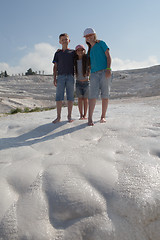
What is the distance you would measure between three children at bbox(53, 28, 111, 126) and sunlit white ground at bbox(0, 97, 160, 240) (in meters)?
1.04

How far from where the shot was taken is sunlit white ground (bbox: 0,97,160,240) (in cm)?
103

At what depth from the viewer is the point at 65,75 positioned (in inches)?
125

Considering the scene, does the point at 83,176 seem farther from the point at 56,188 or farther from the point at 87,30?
the point at 87,30

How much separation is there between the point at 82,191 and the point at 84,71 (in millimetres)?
2450

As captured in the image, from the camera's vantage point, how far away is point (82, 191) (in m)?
1.20

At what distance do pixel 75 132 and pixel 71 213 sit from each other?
1325 mm

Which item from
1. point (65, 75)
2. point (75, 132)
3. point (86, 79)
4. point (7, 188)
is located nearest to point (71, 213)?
point (7, 188)

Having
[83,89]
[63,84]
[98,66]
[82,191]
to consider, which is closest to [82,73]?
[83,89]

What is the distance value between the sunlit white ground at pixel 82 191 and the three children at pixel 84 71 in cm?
104

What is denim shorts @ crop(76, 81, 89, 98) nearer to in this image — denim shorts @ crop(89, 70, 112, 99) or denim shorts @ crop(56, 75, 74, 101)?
denim shorts @ crop(56, 75, 74, 101)

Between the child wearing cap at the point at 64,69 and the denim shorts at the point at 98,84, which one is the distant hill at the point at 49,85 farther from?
the denim shorts at the point at 98,84

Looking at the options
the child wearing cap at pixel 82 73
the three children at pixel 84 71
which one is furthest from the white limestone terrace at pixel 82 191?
Answer: the child wearing cap at pixel 82 73

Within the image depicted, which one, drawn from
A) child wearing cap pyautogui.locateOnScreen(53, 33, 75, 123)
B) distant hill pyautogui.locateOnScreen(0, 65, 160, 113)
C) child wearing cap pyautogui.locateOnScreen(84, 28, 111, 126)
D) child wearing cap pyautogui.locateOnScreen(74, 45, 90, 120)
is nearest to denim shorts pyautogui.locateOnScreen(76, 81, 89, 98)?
child wearing cap pyautogui.locateOnScreen(74, 45, 90, 120)

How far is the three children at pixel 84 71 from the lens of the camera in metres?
2.88
